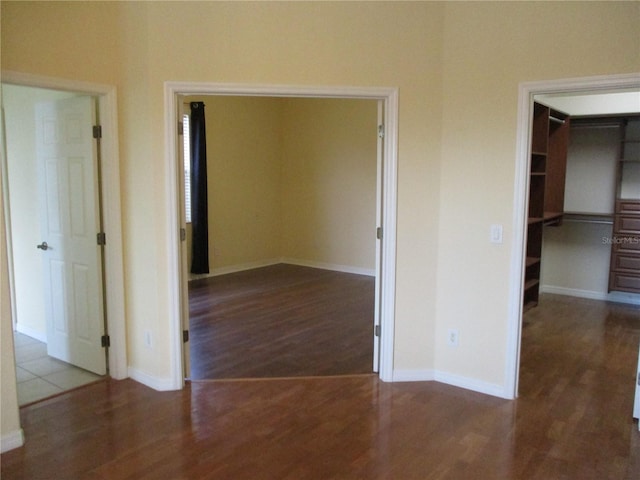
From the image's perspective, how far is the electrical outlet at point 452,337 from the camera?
362 centimetres

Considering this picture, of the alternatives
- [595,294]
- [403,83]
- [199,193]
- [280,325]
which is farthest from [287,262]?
[403,83]

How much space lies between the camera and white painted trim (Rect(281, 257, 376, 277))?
773cm

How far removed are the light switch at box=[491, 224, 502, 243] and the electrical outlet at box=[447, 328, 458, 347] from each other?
71 centimetres

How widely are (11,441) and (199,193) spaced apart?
4596mm

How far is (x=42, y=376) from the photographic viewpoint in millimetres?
3750

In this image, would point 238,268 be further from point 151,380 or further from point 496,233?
point 496,233

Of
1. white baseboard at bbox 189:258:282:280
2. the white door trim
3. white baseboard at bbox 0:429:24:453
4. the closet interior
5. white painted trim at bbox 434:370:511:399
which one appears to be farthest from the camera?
white baseboard at bbox 189:258:282:280

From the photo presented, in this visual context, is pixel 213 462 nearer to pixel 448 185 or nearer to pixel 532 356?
pixel 448 185

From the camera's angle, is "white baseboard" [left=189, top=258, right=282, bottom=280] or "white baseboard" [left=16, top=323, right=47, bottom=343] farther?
"white baseboard" [left=189, top=258, right=282, bottom=280]

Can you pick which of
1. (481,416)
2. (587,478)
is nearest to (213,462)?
(481,416)

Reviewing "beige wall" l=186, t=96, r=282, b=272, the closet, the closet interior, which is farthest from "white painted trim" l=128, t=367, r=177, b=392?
the closet

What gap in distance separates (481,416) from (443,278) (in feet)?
3.14

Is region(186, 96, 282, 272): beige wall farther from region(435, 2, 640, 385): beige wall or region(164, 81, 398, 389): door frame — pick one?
region(435, 2, 640, 385): beige wall

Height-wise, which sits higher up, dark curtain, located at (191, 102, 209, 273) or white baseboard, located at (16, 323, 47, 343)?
dark curtain, located at (191, 102, 209, 273)
